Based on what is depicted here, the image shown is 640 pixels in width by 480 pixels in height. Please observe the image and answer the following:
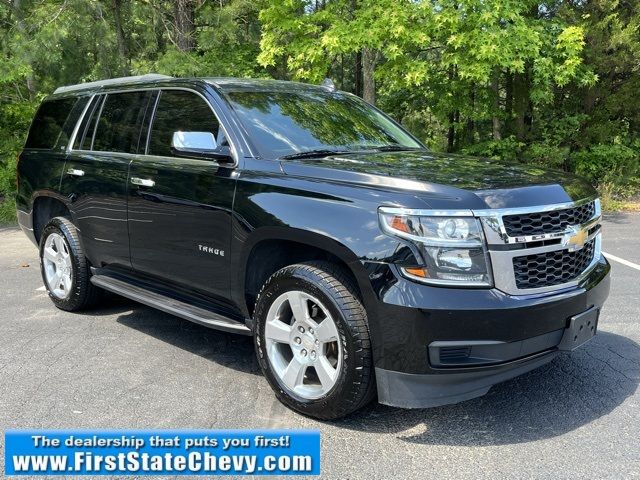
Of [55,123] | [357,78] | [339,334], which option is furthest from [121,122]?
[357,78]

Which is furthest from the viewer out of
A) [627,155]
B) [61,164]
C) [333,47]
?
[627,155]

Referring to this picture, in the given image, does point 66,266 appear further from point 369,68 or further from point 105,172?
point 369,68

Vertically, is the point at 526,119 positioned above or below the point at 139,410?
above

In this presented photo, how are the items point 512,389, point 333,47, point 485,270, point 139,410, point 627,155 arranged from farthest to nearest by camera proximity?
point 627,155 → point 333,47 → point 512,389 → point 139,410 → point 485,270

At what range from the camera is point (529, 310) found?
3035 millimetres

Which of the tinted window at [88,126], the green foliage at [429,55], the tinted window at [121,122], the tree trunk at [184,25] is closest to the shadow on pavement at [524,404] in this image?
the tinted window at [121,122]

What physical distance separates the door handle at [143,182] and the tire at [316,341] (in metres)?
1.39

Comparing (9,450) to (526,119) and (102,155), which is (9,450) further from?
(526,119)

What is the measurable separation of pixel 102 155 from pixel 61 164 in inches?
28.1

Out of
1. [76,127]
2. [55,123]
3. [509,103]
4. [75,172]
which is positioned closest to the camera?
[75,172]

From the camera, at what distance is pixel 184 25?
14.8 m

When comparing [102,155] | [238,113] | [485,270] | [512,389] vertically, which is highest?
[238,113]

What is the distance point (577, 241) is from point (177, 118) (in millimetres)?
2820

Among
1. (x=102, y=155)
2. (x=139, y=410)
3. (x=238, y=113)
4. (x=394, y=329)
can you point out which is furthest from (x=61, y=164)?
(x=394, y=329)
